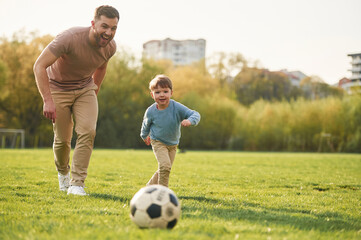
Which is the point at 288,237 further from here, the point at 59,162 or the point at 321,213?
the point at 59,162

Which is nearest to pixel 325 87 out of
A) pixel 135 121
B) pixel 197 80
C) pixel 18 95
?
pixel 197 80

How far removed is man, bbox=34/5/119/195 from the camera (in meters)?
4.82

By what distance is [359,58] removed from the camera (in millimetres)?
95750

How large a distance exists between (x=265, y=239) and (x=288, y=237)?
217mm

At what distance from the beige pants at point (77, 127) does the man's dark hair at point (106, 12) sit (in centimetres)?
112

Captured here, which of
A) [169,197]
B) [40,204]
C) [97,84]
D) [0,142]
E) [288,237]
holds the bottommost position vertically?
[0,142]

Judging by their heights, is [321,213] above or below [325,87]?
below

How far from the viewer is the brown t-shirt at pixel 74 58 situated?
494 cm

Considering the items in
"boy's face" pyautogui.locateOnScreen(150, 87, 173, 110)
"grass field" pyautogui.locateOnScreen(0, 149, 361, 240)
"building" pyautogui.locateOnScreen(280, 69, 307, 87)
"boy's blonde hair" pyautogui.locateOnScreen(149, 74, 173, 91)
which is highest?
"building" pyautogui.locateOnScreen(280, 69, 307, 87)

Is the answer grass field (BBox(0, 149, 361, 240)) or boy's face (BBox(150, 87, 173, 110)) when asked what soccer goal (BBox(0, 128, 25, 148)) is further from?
boy's face (BBox(150, 87, 173, 110))

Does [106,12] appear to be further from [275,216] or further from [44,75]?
→ [275,216]

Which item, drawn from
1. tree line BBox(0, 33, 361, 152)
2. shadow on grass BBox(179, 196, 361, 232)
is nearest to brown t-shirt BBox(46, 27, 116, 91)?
shadow on grass BBox(179, 196, 361, 232)

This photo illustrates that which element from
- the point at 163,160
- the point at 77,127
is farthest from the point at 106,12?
the point at 163,160

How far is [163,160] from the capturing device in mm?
5137
